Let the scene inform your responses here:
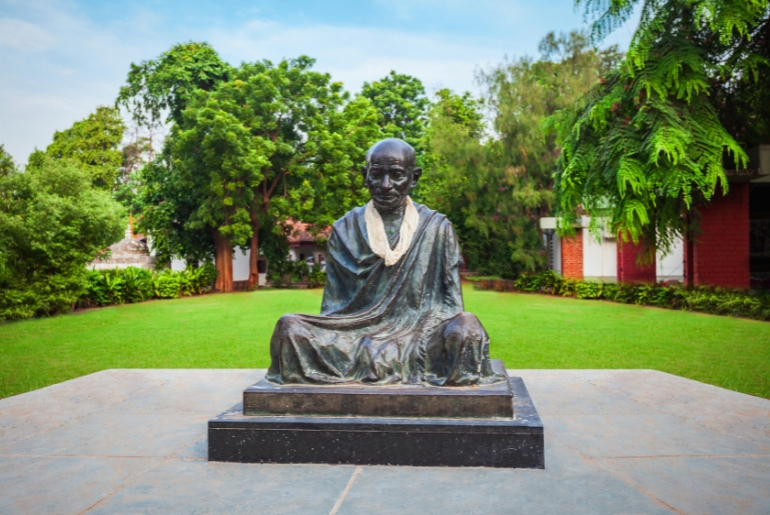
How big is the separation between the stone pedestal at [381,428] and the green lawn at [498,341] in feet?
13.4

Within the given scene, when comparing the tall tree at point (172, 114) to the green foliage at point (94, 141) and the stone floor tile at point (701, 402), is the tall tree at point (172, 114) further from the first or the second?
the stone floor tile at point (701, 402)

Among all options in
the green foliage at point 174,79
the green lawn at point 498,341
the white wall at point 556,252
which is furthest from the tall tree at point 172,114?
the white wall at point 556,252

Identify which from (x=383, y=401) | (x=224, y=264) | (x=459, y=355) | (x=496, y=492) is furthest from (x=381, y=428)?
(x=224, y=264)

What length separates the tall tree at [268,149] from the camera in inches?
888

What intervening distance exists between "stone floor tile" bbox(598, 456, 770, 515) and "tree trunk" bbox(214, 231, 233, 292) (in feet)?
73.7

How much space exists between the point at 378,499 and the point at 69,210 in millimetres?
14253

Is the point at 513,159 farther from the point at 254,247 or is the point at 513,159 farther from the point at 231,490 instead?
the point at 231,490

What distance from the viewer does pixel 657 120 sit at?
30.7ft

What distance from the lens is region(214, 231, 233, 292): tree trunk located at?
24984 millimetres

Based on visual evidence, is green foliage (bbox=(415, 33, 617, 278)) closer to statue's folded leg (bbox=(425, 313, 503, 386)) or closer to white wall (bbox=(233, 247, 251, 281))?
white wall (bbox=(233, 247, 251, 281))

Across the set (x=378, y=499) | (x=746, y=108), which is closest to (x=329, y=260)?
(x=378, y=499)

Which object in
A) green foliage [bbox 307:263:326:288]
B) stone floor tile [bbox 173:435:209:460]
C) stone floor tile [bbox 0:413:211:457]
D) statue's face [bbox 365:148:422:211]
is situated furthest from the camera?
green foliage [bbox 307:263:326:288]

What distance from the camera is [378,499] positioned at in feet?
10.5

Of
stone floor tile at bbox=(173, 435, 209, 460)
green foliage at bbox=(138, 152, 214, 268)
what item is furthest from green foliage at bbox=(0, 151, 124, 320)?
stone floor tile at bbox=(173, 435, 209, 460)
